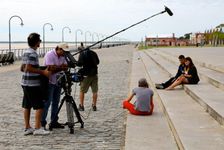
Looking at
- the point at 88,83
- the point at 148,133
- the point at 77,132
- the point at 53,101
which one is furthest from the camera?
the point at 88,83

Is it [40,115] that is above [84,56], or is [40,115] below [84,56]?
below

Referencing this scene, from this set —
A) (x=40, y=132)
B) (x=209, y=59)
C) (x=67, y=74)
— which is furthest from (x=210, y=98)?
(x=209, y=59)

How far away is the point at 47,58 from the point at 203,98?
3.31m

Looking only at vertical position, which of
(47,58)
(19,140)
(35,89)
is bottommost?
(19,140)

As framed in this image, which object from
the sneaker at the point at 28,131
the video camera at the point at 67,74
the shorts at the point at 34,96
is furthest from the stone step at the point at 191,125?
the sneaker at the point at 28,131

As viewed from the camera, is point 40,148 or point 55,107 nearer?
point 40,148

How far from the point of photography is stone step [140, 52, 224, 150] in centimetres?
602

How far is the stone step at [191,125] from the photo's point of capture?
237 inches

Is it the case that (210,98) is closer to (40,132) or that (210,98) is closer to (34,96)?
(40,132)

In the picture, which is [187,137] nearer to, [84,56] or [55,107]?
[55,107]

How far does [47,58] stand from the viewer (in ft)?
25.4

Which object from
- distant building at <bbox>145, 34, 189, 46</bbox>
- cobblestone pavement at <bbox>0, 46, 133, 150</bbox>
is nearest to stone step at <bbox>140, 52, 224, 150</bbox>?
cobblestone pavement at <bbox>0, 46, 133, 150</bbox>

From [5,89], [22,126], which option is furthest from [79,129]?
[5,89]

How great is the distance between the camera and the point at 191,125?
7.21 meters
